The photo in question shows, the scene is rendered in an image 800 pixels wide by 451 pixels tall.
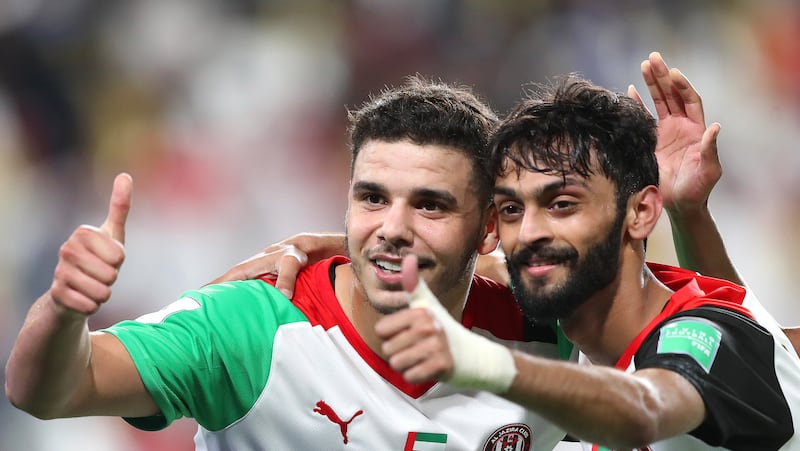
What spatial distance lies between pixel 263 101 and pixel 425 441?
12.9 feet

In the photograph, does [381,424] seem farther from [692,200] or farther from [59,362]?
[692,200]

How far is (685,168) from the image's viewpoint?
13.5 ft

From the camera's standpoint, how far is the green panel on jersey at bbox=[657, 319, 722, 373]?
9.02 ft

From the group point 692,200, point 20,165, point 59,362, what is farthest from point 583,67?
point 59,362

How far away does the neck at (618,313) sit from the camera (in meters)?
3.32

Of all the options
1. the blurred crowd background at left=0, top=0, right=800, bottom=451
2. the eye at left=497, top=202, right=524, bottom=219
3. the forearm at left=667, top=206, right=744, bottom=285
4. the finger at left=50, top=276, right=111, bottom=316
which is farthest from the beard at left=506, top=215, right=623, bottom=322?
the blurred crowd background at left=0, top=0, right=800, bottom=451

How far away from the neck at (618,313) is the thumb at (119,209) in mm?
1524

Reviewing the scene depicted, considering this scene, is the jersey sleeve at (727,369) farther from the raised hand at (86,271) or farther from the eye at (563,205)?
the raised hand at (86,271)

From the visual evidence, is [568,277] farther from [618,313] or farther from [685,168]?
[685,168]

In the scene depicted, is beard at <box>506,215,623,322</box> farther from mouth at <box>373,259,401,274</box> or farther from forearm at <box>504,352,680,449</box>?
forearm at <box>504,352,680,449</box>

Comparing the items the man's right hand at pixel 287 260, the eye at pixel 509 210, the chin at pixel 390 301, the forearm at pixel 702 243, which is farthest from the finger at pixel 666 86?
the chin at pixel 390 301

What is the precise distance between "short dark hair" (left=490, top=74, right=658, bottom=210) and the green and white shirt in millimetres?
830

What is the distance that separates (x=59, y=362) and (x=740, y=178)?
555cm

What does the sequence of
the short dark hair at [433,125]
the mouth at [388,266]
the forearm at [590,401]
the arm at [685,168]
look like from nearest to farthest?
the forearm at [590,401], the mouth at [388,266], the short dark hair at [433,125], the arm at [685,168]
